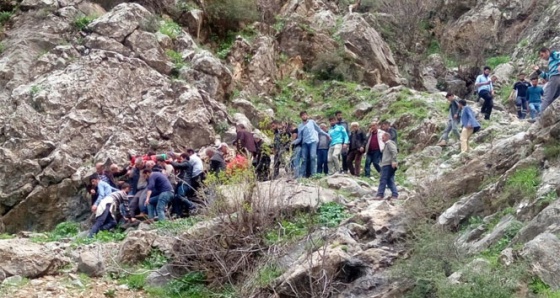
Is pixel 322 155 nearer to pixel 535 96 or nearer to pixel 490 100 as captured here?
pixel 490 100

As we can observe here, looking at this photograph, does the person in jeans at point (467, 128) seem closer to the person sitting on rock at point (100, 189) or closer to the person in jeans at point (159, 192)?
the person in jeans at point (159, 192)

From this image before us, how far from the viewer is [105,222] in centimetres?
1367

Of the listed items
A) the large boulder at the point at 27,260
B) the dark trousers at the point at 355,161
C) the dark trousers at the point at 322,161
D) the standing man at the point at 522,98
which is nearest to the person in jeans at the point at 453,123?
the standing man at the point at 522,98

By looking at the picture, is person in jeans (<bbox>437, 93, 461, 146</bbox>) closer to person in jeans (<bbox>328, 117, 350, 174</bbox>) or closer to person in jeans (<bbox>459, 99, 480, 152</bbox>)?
person in jeans (<bbox>459, 99, 480, 152</bbox>)

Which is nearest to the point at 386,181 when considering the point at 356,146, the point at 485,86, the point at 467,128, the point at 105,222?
the point at 356,146

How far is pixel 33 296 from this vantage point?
32.3 ft

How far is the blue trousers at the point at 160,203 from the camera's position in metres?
13.3

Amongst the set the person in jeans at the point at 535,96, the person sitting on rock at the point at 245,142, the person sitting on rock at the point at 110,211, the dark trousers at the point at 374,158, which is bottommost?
the person sitting on rock at the point at 110,211

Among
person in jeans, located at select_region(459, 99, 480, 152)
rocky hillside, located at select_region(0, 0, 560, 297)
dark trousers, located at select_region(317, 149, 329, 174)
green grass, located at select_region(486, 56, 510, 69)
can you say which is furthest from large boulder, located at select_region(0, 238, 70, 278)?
green grass, located at select_region(486, 56, 510, 69)

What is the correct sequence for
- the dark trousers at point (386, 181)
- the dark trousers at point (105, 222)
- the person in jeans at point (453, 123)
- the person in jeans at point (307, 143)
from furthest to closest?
the person in jeans at point (453, 123) < the person in jeans at point (307, 143) < the dark trousers at point (105, 222) < the dark trousers at point (386, 181)

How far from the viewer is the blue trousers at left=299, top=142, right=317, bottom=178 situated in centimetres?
1535

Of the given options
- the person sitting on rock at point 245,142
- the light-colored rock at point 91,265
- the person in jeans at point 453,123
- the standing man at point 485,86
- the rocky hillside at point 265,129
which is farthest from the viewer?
the standing man at point 485,86

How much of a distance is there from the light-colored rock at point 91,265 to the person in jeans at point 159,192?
225 centimetres

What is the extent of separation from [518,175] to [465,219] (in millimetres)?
964
